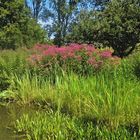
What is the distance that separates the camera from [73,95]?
31.6ft

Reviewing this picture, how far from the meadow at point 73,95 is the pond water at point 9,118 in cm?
16

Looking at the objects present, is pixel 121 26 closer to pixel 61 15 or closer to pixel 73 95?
pixel 73 95

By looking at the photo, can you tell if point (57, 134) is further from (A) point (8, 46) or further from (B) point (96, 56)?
(A) point (8, 46)

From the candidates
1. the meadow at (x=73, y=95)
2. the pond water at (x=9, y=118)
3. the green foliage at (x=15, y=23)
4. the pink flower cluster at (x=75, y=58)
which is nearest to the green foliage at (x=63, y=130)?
the meadow at (x=73, y=95)

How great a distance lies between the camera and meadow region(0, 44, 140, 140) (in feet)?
24.4

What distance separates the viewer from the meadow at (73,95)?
293 inches

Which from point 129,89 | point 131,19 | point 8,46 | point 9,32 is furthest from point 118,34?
point 129,89

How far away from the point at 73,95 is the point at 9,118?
1.42m

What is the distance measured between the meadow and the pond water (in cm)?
16

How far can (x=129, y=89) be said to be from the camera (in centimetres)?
820

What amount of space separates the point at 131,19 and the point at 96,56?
1132cm

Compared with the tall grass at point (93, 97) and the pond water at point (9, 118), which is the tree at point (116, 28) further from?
the pond water at point (9, 118)

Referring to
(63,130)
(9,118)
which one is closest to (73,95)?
(9,118)

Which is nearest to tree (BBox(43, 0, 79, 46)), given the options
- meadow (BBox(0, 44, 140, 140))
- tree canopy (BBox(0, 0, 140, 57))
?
tree canopy (BBox(0, 0, 140, 57))
